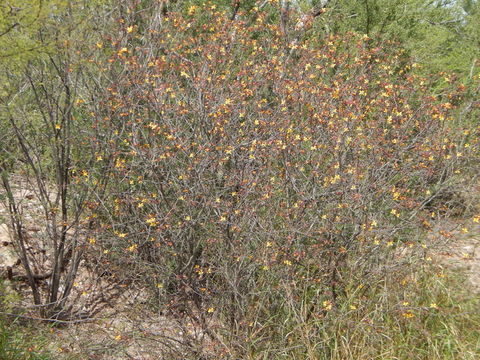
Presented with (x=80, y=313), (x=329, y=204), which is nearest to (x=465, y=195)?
(x=329, y=204)

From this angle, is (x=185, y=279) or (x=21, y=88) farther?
(x=21, y=88)

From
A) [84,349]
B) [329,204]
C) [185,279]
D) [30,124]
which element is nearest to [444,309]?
[329,204]

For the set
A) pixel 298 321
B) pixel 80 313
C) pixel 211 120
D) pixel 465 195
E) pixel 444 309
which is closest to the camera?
pixel 298 321

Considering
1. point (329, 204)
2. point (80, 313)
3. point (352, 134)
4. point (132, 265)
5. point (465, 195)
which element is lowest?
point (80, 313)

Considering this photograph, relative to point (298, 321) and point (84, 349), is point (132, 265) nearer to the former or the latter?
point (84, 349)

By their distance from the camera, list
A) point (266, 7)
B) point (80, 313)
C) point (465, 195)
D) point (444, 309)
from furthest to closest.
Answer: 1. point (266, 7)
2. point (465, 195)
3. point (80, 313)
4. point (444, 309)

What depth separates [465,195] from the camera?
632 cm

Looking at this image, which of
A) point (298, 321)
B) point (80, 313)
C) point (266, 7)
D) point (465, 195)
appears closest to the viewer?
point (298, 321)

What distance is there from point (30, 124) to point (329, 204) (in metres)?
2.84

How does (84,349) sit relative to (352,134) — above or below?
below

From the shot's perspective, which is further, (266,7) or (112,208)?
(266,7)

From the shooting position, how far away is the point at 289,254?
15.0ft

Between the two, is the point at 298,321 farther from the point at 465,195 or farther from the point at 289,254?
the point at 465,195

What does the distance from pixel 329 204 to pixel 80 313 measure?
8.54 feet
